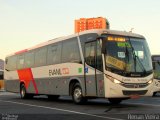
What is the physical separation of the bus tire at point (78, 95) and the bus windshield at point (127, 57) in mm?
2498

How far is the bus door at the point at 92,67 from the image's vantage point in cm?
1573

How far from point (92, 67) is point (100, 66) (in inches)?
26.7

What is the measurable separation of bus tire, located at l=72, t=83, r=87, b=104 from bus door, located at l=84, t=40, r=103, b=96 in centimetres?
66

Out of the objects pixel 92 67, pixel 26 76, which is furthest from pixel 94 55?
pixel 26 76

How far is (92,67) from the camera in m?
16.2

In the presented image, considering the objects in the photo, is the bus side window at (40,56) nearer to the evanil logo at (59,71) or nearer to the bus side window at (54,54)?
the bus side window at (54,54)

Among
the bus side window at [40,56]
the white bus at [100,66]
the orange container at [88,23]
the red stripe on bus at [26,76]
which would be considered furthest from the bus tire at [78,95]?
the orange container at [88,23]

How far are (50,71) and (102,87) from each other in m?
5.66

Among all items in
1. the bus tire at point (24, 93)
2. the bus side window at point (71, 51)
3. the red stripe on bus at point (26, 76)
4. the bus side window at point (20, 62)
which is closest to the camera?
the bus side window at point (71, 51)

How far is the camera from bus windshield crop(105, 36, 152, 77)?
15.4 m

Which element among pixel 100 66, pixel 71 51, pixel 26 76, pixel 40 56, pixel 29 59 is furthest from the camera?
pixel 26 76

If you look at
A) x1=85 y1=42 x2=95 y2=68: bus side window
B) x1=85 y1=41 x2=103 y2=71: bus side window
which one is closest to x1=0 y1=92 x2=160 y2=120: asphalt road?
x1=85 y1=41 x2=103 y2=71: bus side window

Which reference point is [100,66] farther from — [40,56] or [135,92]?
[40,56]

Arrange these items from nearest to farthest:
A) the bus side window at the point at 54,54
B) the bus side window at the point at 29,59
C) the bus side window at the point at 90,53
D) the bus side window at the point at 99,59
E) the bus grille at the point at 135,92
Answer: the bus grille at the point at 135,92 → the bus side window at the point at 99,59 → the bus side window at the point at 90,53 → the bus side window at the point at 54,54 → the bus side window at the point at 29,59
